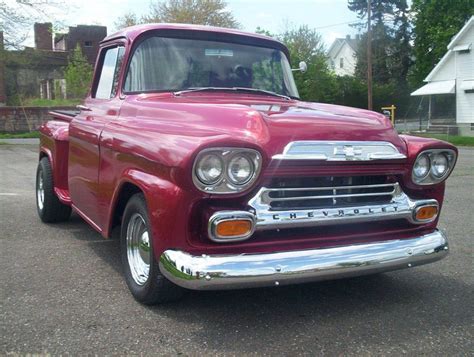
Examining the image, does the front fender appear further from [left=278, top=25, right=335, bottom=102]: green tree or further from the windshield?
[left=278, top=25, right=335, bottom=102]: green tree

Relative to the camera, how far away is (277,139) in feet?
10.5

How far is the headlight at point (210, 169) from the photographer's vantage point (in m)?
3.01

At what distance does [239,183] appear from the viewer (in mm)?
3057

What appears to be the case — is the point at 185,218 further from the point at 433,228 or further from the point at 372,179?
the point at 433,228

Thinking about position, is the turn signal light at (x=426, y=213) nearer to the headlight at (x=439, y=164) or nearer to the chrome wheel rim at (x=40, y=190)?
the headlight at (x=439, y=164)

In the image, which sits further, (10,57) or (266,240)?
(10,57)

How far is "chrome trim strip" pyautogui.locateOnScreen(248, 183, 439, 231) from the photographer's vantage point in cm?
310

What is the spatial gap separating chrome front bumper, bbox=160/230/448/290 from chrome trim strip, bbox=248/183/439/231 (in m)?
0.16

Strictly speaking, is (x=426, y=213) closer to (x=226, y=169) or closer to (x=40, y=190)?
(x=226, y=169)

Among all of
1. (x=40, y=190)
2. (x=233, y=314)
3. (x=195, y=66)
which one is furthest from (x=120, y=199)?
(x=40, y=190)

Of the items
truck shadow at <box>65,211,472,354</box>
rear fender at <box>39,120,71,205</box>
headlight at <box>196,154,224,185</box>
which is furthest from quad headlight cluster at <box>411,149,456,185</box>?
rear fender at <box>39,120,71,205</box>

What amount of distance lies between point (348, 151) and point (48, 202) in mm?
3804

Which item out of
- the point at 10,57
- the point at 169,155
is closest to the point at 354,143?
the point at 169,155

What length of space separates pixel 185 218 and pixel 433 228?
5.87ft
